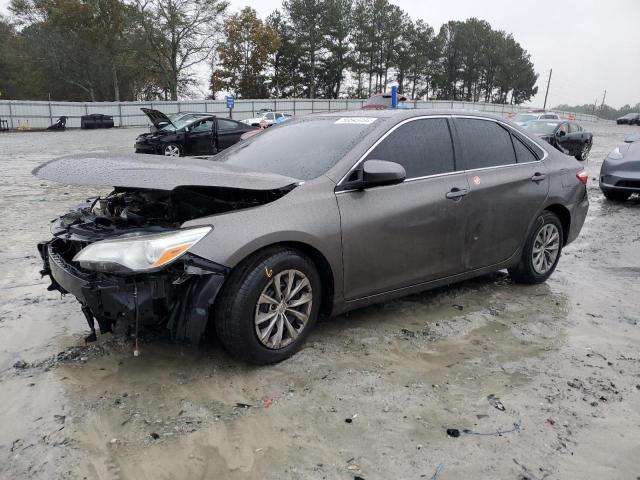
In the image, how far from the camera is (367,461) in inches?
96.3

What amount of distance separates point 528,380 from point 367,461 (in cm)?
131

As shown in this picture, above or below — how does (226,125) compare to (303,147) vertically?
below

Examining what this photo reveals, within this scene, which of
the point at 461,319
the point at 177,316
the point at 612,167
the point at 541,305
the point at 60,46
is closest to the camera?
the point at 177,316

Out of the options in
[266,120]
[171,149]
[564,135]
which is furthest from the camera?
[266,120]

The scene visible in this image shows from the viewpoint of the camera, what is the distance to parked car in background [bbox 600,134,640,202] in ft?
30.9

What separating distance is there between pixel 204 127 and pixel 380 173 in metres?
14.0

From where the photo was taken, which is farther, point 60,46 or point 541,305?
point 60,46

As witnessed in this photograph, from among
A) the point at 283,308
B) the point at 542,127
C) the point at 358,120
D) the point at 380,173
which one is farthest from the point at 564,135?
the point at 283,308

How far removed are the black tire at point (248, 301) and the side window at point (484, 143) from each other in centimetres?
190

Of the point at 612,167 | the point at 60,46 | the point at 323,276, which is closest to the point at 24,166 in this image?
the point at 323,276

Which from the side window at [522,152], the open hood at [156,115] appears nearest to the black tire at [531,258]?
the side window at [522,152]

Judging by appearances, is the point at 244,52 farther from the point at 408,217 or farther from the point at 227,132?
the point at 408,217

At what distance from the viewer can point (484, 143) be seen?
444 cm

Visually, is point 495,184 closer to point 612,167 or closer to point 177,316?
point 177,316
